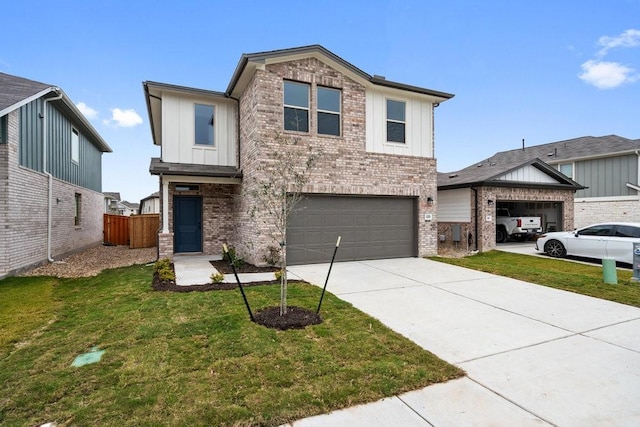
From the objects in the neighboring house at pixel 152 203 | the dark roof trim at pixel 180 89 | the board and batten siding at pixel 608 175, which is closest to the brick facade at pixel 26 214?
the dark roof trim at pixel 180 89

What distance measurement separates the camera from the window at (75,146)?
1400 cm

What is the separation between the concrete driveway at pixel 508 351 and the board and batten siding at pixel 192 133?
693 centimetres

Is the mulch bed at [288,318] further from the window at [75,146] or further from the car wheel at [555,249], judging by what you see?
the window at [75,146]

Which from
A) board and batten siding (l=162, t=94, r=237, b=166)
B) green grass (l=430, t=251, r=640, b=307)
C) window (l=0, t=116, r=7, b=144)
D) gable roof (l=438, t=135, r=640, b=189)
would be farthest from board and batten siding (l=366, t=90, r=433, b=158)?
window (l=0, t=116, r=7, b=144)

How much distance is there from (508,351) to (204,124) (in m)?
11.1

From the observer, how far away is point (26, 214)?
9227 millimetres

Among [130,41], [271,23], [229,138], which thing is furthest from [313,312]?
[130,41]

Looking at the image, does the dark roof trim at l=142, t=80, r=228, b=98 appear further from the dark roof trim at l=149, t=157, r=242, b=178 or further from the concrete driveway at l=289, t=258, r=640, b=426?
the concrete driveway at l=289, t=258, r=640, b=426

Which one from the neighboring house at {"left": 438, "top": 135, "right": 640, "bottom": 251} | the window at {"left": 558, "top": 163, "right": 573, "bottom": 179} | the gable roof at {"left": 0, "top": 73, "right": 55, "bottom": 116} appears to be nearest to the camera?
the gable roof at {"left": 0, "top": 73, "right": 55, "bottom": 116}

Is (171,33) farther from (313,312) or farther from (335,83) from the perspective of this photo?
(313,312)

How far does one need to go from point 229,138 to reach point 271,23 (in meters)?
5.44

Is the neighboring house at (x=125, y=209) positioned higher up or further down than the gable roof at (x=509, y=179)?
further down

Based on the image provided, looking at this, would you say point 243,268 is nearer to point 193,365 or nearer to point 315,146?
point 315,146

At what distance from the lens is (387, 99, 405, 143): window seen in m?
11.4
